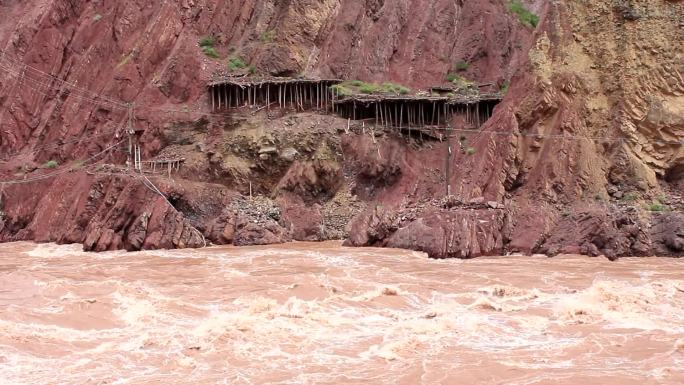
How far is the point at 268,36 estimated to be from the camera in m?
36.4

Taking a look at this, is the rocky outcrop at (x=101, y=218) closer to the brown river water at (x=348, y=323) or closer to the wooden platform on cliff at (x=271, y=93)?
the brown river water at (x=348, y=323)

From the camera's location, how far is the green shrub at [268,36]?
36.2m

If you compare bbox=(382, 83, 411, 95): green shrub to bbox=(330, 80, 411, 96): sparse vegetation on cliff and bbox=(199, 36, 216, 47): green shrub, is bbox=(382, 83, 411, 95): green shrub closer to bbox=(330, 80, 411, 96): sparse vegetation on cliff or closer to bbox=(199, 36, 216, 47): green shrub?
bbox=(330, 80, 411, 96): sparse vegetation on cliff

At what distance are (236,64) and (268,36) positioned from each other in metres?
2.62

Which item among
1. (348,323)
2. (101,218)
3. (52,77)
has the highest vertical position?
(52,77)

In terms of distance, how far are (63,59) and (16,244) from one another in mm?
14485

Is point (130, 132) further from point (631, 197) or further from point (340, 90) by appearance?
point (631, 197)

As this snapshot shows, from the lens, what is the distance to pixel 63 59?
38844 millimetres

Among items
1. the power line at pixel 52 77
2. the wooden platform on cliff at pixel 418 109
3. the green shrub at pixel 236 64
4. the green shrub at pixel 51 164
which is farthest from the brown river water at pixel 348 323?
the power line at pixel 52 77

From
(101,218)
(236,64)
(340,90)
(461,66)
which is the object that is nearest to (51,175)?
(101,218)

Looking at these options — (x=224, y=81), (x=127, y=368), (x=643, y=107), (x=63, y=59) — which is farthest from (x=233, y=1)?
(x=127, y=368)

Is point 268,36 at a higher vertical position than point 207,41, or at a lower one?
higher

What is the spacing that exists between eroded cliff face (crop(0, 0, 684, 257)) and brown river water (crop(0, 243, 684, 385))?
15.2 feet

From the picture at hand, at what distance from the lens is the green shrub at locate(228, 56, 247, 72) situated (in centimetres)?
3525
